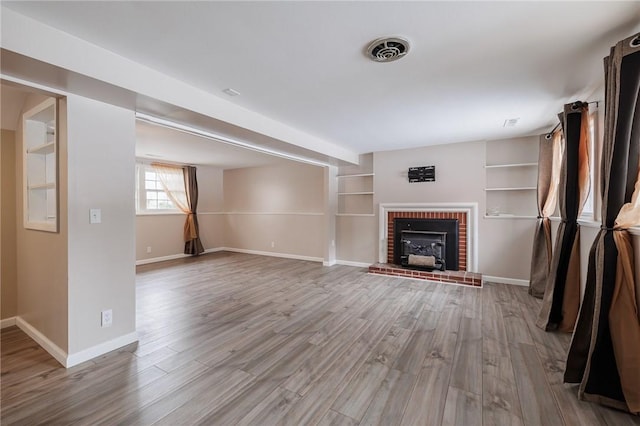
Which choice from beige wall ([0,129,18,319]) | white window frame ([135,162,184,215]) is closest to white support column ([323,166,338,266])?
white window frame ([135,162,184,215])

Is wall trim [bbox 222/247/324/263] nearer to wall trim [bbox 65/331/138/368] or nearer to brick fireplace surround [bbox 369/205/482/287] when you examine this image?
brick fireplace surround [bbox 369/205/482/287]

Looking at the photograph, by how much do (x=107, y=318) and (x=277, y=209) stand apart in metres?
4.79

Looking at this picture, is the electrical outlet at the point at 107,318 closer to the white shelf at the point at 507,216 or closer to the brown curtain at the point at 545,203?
the brown curtain at the point at 545,203

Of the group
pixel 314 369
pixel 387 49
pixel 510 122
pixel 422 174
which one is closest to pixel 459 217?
pixel 422 174

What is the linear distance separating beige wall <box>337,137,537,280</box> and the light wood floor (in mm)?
973

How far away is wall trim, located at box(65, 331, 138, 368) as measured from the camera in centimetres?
212

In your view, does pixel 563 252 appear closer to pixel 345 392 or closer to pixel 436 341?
pixel 436 341

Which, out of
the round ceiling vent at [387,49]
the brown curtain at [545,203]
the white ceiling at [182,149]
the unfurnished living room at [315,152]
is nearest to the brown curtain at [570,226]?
the unfurnished living room at [315,152]

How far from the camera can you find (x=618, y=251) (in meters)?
1.68

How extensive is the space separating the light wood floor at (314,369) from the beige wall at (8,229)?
0.34 metres

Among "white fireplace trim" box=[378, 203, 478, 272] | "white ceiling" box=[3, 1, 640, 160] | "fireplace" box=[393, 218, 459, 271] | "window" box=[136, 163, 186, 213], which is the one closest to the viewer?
"white ceiling" box=[3, 1, 640, 160]

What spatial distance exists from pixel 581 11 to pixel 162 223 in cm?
731

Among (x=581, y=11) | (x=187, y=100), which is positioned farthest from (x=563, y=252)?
(x=187, y=100)

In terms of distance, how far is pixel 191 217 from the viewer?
6.86 meters
